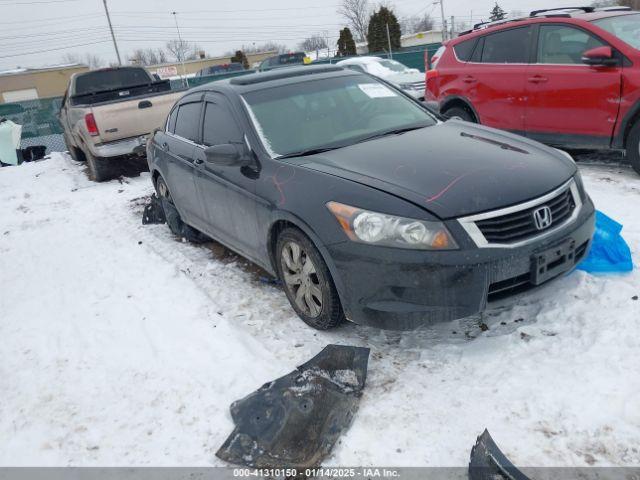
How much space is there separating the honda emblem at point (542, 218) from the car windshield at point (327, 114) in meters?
1.42

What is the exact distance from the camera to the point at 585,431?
231 cm

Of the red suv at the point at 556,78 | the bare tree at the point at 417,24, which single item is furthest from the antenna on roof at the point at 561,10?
the bare tree at the point at 417,24

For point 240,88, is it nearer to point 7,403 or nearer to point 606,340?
point 7,403

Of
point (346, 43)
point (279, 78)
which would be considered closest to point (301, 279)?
point (279, 78)

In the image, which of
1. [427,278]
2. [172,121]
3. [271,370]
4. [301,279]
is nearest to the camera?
[427,278]

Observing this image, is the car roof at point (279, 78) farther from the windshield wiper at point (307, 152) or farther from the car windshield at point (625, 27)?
the car windshield at point (625, 27)

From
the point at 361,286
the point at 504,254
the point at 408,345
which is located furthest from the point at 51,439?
the point at 504,254

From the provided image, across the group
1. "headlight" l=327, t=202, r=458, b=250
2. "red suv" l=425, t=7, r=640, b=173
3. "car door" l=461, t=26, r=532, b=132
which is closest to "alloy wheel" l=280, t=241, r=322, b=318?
"headlight" l=327, t=202, r=458, b=250

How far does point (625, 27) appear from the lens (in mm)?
5656

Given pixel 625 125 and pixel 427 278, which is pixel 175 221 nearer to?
pixel 427 278

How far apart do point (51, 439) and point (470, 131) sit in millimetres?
3436

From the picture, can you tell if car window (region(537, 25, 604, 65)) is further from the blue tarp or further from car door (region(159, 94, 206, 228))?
car door (region(159, 94, 206, 228))

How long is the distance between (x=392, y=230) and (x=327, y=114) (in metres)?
1.55

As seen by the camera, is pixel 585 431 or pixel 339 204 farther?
pixel 339 204
